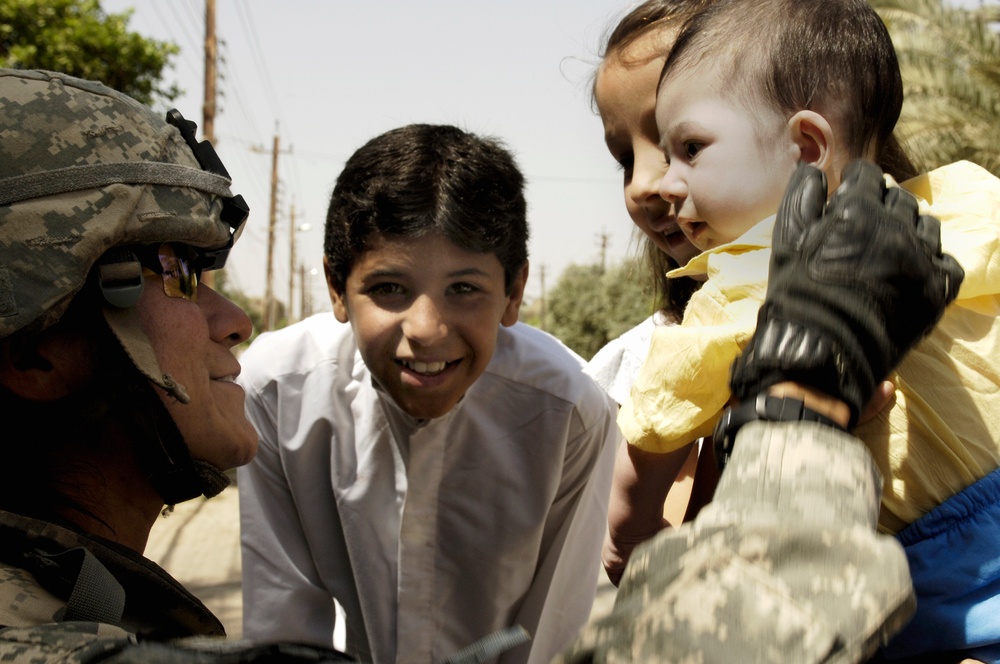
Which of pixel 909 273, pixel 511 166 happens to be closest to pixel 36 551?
pixel 909 273

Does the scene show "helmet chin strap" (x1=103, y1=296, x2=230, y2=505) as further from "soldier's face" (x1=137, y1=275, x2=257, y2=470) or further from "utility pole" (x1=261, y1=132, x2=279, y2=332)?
"utility pole" (x1=261, y1=132, x2=279, y2=332)

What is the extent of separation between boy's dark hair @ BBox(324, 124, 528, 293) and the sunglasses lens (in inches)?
38.8

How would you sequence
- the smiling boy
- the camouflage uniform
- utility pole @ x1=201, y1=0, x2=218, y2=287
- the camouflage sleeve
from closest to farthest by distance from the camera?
the camouflage sleeve
the camouflage uniform
the smiling boy
utility pole @ x1=201, y1=0, x2=218, y2=287

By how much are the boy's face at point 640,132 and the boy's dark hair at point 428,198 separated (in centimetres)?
54

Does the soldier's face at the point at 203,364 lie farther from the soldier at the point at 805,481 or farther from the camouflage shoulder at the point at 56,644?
the soldier at the point at 805,481

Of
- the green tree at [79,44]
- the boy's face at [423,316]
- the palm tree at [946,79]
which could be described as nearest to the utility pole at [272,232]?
the green tree at [79,44]

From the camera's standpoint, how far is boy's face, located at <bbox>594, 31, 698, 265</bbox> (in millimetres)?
2494

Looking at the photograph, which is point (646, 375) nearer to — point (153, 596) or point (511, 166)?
point (153, 596)

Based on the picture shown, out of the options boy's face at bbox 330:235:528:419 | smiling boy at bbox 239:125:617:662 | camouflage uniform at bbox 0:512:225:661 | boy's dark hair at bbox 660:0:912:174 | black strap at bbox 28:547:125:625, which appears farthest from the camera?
smiling boy at bbox 239:125:617:662

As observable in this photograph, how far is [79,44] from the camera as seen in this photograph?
16125 millimetres

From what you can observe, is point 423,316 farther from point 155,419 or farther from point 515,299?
point 155,419

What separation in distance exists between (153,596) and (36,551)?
0.27 meters

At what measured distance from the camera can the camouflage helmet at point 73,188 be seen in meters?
1.71

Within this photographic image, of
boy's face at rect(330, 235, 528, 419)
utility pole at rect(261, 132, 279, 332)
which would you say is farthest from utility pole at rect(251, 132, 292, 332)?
boy's face at rect(330, 235, 528, 419)
